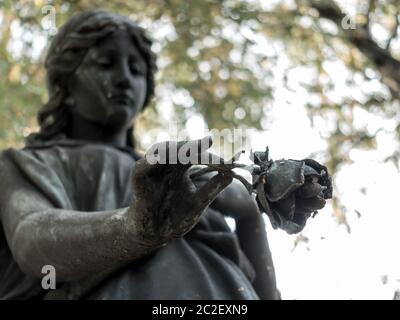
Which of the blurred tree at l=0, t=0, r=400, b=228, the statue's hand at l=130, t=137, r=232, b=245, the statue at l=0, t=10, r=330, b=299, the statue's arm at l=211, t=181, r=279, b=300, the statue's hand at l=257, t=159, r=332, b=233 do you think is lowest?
the blurred tree at l=0, t=0, r=400, b=228

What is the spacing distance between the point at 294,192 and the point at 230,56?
6163 mm

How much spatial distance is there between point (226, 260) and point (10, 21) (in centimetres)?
517

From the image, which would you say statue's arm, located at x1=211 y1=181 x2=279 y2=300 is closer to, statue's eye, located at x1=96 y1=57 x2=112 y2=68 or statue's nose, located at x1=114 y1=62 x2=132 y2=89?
statue's nose, located at x1=114 y1=62 x2=132 y2=89

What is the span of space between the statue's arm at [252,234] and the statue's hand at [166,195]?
1110 millimetres

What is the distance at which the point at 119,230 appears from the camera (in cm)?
384

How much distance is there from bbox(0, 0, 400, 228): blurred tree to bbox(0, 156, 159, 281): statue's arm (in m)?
4.70

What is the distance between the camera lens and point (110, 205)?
4656mm

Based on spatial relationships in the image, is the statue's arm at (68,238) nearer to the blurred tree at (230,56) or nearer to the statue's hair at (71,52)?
the statue's hair at (71,52)

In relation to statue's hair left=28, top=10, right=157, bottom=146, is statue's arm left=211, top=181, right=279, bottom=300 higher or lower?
lower

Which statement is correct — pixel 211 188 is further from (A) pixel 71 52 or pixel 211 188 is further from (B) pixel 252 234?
(A) pixel 71 52

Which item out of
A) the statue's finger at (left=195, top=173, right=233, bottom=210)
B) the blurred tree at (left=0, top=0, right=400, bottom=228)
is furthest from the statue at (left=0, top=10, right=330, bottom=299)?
the blurred tree at (left=0, top=0, right=400, bottom=228)

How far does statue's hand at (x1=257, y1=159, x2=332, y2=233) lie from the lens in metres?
3.26

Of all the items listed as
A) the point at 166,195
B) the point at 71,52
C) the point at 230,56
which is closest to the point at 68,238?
the point at 166,195
